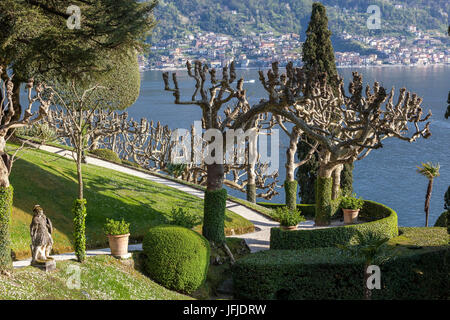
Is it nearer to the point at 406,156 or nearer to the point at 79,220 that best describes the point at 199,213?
the point at 79,220

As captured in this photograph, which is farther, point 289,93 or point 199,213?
point 199,213

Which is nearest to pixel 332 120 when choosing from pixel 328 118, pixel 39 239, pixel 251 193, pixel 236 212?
pixel 328 118

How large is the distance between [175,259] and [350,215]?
46.5ft

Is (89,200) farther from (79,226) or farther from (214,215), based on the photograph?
(79,226)

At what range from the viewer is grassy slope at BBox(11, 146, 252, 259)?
85.6 ft

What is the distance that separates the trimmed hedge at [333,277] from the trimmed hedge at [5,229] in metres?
9.52

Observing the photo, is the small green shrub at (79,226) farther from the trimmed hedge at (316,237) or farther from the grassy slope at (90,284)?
the trimmed hedge at (316,237)

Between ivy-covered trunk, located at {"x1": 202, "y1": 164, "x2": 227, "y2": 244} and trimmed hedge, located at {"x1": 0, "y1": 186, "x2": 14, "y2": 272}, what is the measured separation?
34.8ft

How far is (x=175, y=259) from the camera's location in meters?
23.1

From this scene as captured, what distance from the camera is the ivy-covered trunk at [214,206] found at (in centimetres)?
2759

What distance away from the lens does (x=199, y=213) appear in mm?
33375

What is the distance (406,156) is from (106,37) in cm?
6718

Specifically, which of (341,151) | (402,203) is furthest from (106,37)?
(402,203)
